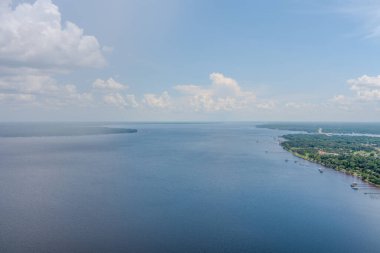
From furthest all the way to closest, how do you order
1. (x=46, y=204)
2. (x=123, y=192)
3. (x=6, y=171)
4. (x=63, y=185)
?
(x=6, y=171) < (x=63, y=185) < (x=123, y=192) < (x=46, y=204)

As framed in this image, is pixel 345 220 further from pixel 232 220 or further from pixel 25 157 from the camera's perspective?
pixel 25 157

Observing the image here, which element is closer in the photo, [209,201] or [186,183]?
[209,201]

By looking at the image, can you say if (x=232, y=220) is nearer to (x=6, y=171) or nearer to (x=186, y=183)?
(x=186, y=183)

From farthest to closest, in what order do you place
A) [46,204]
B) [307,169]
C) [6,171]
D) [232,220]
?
[307,169] < [6,171] < [46,204] < [232,220]

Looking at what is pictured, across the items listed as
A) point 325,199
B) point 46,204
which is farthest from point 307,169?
point 46,204

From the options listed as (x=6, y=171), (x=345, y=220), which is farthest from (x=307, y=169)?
(x=6, y=171)

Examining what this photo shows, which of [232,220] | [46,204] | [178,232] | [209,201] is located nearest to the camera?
[178,232]
